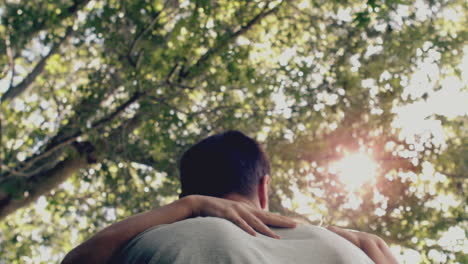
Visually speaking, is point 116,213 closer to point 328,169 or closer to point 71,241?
point 71,241

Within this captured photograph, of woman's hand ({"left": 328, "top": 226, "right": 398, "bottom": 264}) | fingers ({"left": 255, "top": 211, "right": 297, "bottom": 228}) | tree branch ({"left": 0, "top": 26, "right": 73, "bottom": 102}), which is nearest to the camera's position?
fingers ({"left": 255, "top": 211, "right": 297, "bottom": 228})

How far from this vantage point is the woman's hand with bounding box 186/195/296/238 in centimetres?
168

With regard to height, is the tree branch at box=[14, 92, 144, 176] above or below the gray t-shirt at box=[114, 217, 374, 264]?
below

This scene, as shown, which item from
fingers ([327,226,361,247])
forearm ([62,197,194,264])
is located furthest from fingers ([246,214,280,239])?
fingers ([327,226,361,247])

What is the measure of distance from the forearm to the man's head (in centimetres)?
31

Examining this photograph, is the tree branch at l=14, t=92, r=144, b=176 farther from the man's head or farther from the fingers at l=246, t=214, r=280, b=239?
the fingers at l=246, t=214, r=280, b=239

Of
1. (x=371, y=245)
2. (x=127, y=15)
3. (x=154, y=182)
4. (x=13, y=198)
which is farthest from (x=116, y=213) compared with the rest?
(x=371, y=245)

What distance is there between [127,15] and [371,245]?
5.67 metres

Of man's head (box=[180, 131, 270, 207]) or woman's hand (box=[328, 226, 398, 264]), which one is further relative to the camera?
man's head (box=[180, 131, 270, 207])

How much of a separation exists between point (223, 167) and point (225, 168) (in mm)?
11

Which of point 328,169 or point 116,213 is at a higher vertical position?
point 328,169

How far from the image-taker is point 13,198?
8.09 metres

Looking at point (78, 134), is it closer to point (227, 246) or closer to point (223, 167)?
point (223, 167)

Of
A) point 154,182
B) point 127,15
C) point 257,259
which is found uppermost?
point 127,15
